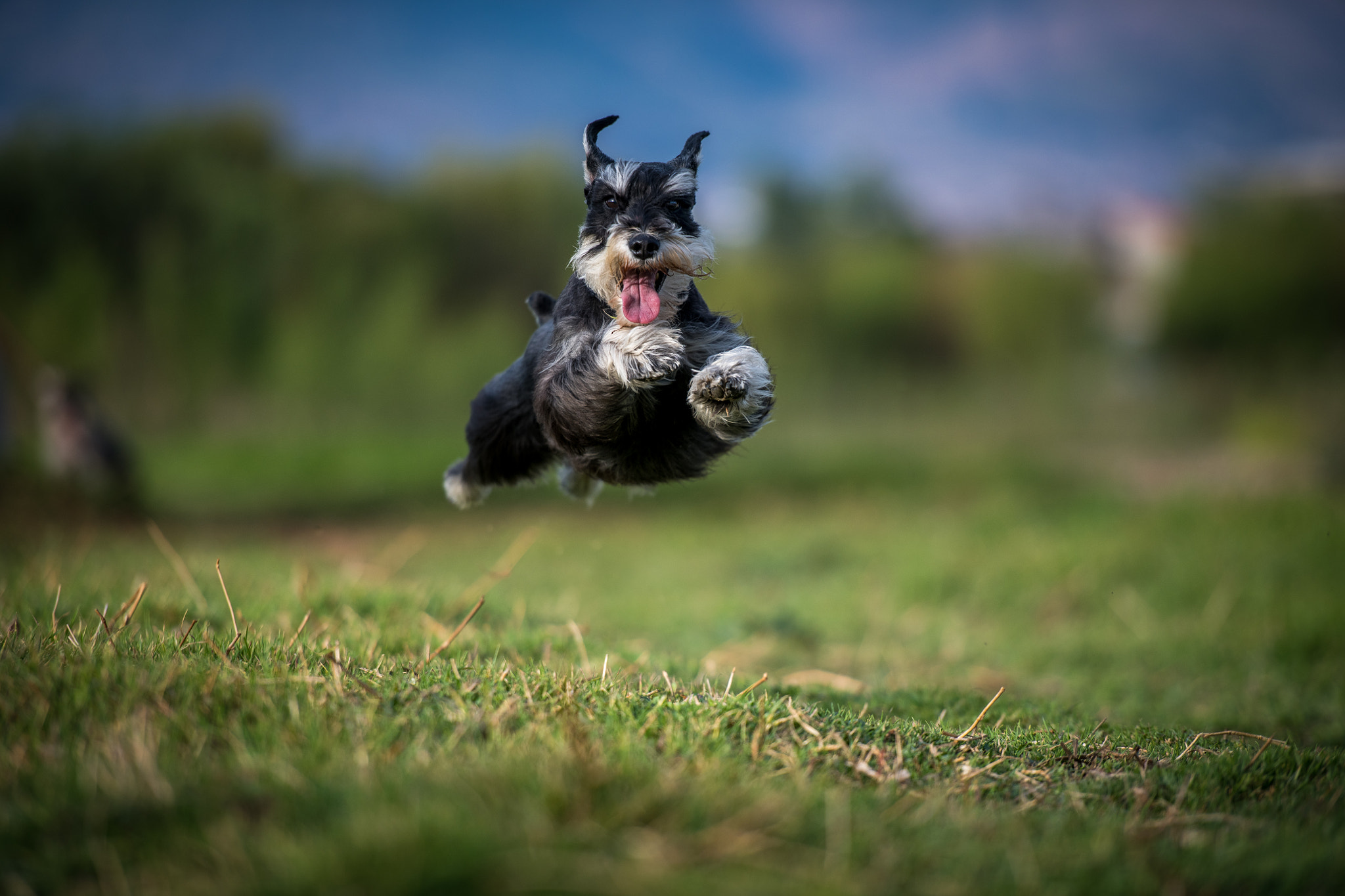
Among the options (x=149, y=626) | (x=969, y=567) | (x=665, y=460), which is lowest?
(x=969, y=567)

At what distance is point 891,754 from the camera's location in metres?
3.00

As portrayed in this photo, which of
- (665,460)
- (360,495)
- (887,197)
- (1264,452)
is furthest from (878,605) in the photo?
(887,197)

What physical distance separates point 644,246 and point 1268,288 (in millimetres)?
20115

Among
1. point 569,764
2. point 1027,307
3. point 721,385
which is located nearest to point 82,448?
point 721,385

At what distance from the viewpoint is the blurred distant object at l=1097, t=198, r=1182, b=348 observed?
63.7 feet

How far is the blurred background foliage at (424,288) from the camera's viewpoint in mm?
16094

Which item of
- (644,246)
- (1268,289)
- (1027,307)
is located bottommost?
(644,246)

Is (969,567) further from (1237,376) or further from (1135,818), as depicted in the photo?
(1237,376)

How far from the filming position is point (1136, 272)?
19812 millimetres

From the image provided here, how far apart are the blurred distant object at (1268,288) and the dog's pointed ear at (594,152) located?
18.8 metres

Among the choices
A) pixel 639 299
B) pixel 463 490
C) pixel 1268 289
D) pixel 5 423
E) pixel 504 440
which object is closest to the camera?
pixel 639 299

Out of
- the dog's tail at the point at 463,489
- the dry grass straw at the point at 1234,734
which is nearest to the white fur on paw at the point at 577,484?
the dog's tail at the point at 463,489

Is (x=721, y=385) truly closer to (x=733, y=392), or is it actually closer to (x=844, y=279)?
(x=733, y=392)

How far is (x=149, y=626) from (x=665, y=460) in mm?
2062
